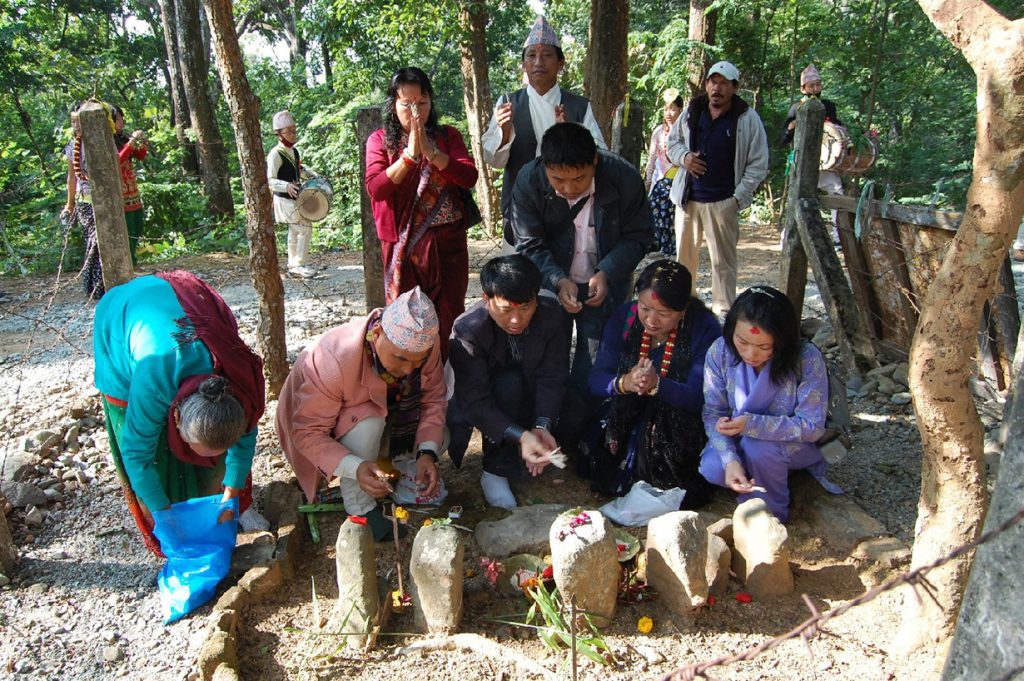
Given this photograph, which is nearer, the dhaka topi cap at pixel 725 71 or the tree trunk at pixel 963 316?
the tree trunk at pixel 963 316

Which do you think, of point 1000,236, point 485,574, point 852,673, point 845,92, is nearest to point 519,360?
point 485,574

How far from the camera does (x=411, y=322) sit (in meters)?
2.82

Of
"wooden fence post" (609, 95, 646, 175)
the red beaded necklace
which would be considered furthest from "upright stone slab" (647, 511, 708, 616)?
"wooden fence post" (609, 95, 646, 175)

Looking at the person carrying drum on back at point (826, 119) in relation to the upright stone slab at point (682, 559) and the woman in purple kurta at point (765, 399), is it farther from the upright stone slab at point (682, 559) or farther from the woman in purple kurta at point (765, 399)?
the upright stone slab at point (682, 559)

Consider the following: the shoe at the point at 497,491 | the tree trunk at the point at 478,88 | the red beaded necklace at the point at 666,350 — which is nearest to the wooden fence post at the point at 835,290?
the red beaded necklace at the point at 666,350

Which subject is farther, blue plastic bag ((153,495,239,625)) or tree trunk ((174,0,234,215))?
tree trunk ((174,0,234,215))

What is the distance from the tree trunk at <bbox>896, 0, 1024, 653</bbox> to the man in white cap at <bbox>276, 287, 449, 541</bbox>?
5.40 feet

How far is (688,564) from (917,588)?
2.24ft

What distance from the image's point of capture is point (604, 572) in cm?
254

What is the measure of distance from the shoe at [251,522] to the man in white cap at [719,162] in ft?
10.9

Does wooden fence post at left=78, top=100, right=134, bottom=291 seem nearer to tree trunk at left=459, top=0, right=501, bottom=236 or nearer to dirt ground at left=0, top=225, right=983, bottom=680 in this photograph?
dirt ground at left=0, top=225, right=983, bottom=680

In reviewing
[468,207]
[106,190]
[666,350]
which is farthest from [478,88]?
[666,350]

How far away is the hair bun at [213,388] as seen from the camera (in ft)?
8.56

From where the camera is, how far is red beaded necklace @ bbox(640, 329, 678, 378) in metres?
3.33
